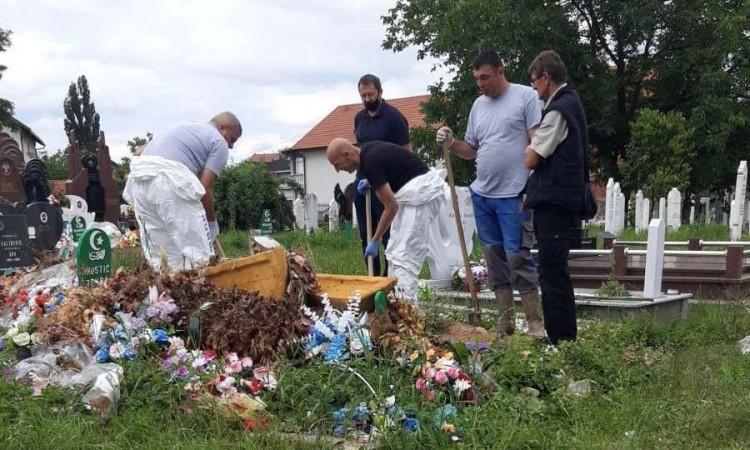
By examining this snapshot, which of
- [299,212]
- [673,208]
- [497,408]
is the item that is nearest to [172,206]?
[497,408]

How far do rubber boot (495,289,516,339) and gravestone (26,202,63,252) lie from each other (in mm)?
6814

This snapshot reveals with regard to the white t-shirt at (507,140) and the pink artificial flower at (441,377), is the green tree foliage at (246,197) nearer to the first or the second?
the white t-shirt at (507,140)

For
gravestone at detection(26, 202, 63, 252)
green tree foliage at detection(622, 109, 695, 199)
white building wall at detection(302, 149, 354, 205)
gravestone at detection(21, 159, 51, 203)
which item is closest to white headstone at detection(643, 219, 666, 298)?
gravestone at detection(26, 202, 63, 252)

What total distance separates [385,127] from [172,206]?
1877mm

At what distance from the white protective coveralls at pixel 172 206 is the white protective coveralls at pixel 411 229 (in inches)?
54.6

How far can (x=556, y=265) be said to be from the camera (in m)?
3.73

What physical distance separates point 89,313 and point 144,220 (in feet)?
5.22

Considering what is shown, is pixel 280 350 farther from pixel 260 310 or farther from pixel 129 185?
pixel 129 185

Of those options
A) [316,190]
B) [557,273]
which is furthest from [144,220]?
[316,190]

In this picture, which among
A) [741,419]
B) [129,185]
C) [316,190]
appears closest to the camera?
[741,419]

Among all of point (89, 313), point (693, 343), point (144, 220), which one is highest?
point (144, 220)

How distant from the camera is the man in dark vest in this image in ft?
12.1

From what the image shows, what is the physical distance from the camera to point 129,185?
5035 millimetres

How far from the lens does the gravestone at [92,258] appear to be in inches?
182
